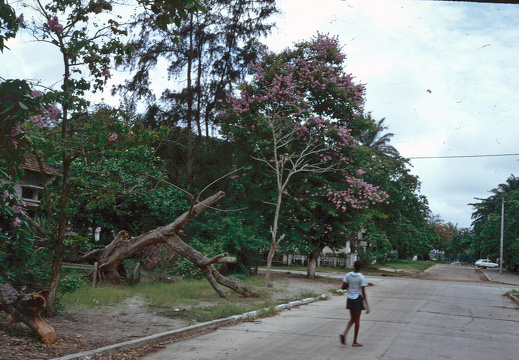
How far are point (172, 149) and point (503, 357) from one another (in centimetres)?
2362

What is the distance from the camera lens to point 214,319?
11.3m

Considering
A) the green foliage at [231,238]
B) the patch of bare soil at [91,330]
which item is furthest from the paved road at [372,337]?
the green foliage at [231,238]

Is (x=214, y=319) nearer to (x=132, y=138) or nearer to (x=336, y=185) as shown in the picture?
(x=132, y=138)

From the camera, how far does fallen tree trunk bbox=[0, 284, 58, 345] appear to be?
779 centimetres

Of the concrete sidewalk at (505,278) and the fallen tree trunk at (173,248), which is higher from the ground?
the fallen tree trunk at (173,248)

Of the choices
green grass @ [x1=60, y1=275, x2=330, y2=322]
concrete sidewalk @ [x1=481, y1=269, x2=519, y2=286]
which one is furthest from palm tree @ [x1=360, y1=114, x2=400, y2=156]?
green grass @ [x1=60, y1=275, x2=330, y2=322]

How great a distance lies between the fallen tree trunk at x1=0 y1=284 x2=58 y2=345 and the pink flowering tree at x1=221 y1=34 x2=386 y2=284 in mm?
15654

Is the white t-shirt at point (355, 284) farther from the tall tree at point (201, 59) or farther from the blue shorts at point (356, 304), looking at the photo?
the tall tree at point (201, 59)

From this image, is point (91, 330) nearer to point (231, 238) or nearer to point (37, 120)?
point (37, 120)

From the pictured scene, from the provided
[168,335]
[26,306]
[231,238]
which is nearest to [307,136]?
[231,238]

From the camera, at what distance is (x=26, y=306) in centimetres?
796

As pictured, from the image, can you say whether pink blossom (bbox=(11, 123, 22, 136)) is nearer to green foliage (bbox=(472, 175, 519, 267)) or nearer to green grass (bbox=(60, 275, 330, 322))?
green grass (bbox=(60, 275, 330, 322))

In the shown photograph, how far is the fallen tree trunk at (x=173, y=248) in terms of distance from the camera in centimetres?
1514

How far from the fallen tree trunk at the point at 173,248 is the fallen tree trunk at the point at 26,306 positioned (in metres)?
6.80
